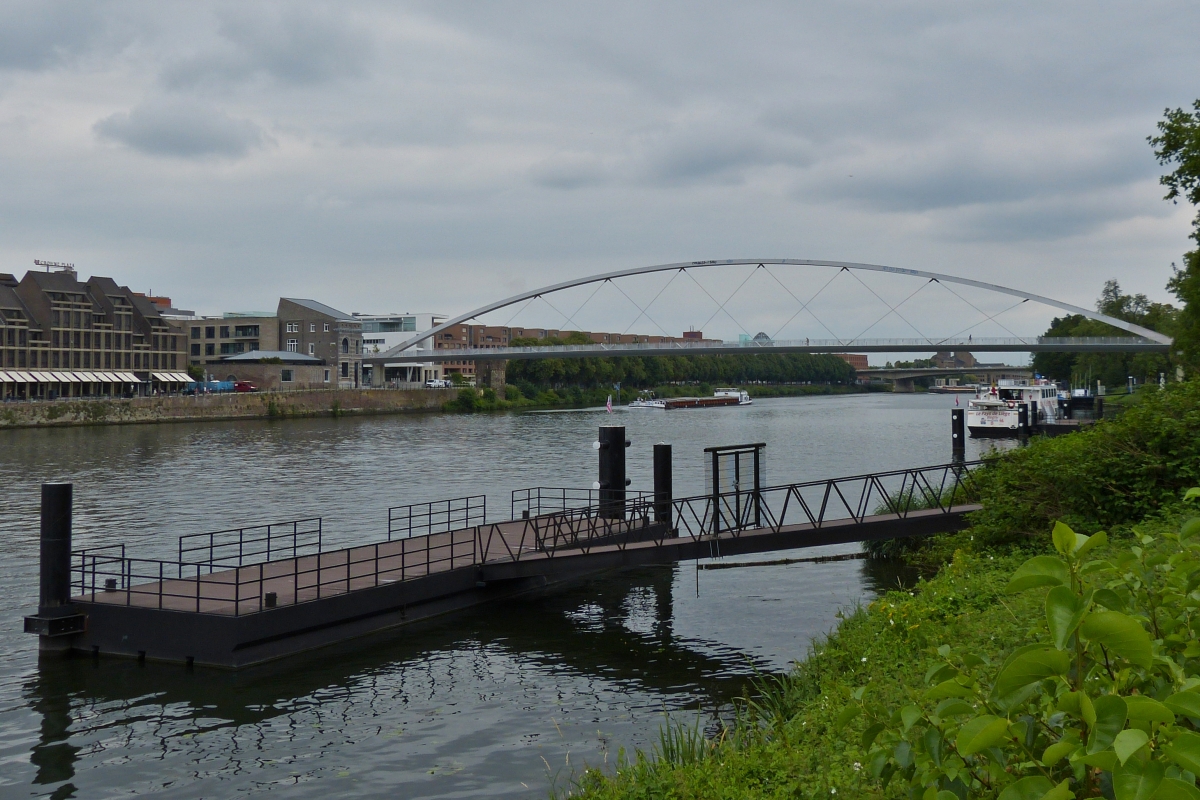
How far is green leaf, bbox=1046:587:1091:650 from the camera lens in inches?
109

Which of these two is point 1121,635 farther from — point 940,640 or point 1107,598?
point 940,640

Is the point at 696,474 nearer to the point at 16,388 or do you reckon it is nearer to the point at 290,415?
the point at 290,415

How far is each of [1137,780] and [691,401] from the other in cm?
14366

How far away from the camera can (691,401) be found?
146m

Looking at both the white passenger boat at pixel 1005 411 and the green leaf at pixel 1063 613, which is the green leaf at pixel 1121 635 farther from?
the white passenger boat at pixel 1005 411

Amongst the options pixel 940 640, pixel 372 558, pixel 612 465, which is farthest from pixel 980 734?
pixel 612 465

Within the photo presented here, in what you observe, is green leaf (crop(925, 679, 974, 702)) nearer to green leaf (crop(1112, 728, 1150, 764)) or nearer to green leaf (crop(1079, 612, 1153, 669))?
green leaf (crop(1079, 612, 1153, 669))

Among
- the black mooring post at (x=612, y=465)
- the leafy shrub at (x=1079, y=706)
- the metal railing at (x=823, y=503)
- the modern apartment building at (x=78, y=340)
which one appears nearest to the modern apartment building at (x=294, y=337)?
the modern apartment building at (x=78, y=340)

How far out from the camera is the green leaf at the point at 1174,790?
8.29ft

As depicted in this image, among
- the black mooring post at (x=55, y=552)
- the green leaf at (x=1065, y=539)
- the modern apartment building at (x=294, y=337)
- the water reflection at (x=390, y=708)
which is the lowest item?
the water reflection at (x=390, y=708)

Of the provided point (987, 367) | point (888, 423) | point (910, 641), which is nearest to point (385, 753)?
point (910, 641)

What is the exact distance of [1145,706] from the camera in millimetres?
2641

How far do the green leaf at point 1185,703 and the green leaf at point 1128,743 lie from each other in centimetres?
32

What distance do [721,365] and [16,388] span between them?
123428mm
